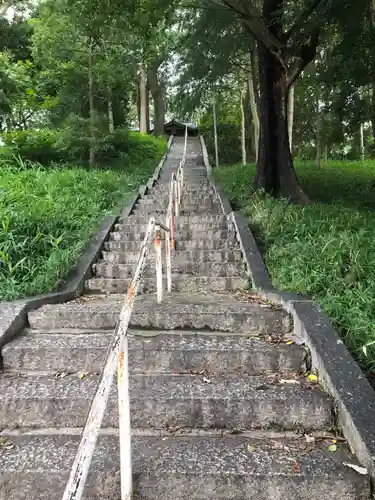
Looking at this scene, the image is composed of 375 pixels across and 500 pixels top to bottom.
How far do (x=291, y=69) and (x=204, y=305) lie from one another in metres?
6.03

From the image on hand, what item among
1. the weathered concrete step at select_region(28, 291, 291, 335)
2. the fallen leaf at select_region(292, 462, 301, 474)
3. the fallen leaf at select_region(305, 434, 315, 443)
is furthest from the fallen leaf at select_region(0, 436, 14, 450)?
the fallen leaf at select_region(305, 434, 315, 443)

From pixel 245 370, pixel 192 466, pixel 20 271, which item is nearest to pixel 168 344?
pixel 245 370

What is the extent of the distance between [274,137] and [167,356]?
6.87 m

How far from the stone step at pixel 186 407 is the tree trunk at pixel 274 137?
20.1 ft

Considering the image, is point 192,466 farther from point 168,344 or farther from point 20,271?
point 20,271

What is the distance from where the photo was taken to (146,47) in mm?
13508

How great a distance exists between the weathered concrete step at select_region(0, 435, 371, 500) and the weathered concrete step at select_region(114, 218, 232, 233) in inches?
178

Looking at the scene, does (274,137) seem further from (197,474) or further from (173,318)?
(197,474)

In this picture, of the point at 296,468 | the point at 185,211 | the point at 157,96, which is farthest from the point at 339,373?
the point at 157,96

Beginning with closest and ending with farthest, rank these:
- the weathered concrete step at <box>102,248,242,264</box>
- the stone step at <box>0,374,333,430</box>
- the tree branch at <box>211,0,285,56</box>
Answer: the stone step at <box>0,374,333,430</box> → the weathered concrete step at <box>102,248,242,264</box> → the tree branch at <box>211,0,285,56</box>

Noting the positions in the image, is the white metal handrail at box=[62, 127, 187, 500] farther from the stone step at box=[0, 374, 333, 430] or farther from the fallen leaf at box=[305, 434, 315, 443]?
the fallen leaf at box=[305, 434, 315, 443]

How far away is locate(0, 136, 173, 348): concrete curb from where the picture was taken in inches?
139

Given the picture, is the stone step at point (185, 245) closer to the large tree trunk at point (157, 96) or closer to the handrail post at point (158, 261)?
the handrail post at point (158, 261)

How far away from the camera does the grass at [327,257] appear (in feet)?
11.4
